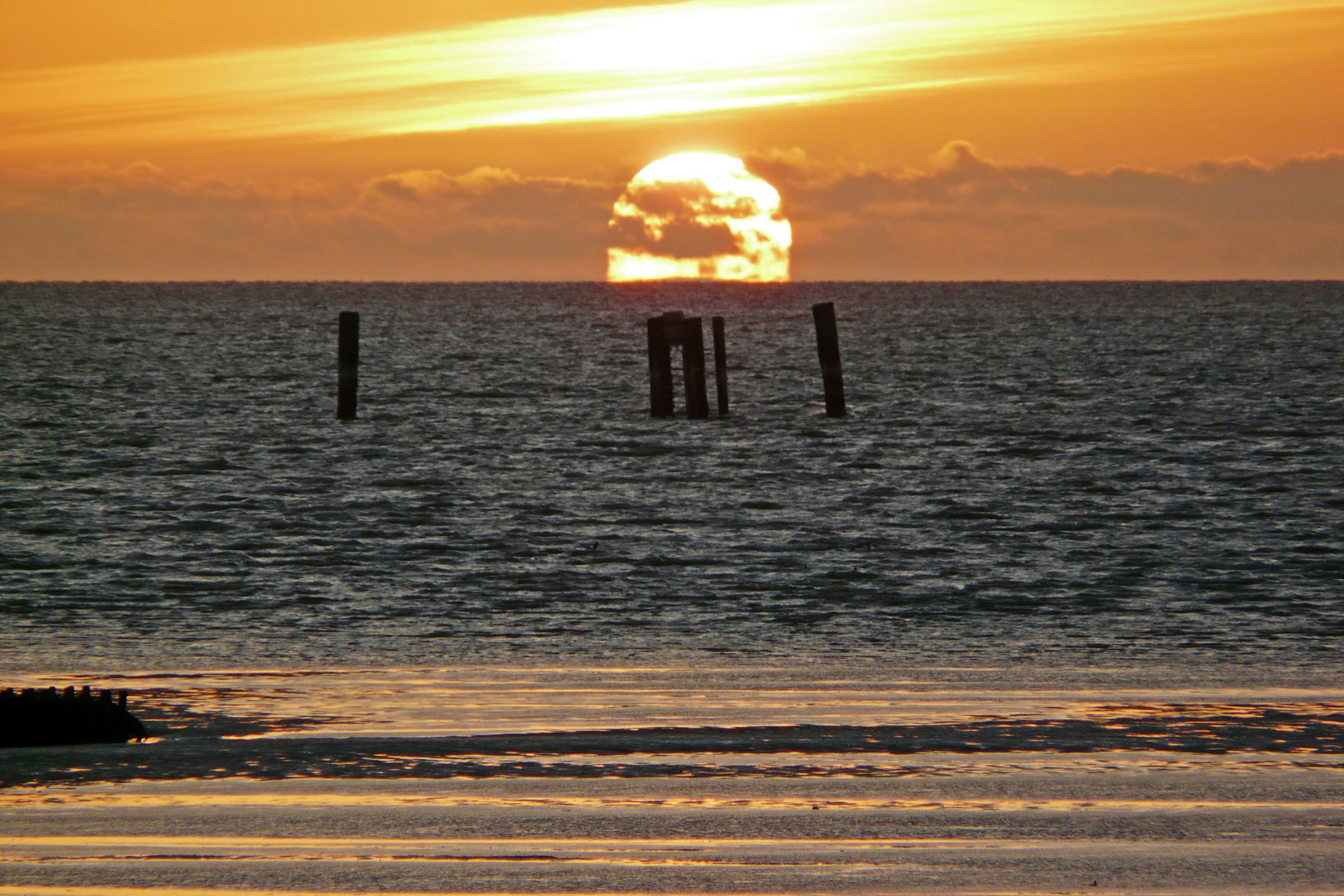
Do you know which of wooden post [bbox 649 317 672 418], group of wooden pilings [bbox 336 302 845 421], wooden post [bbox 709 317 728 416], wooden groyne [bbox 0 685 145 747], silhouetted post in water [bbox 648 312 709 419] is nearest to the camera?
wooden groyne [bbox 0 685 145 747]

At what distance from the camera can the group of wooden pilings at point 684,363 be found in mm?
30891

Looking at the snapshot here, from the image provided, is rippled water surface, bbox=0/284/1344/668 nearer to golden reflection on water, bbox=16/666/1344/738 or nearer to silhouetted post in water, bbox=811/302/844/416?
silhouetted post in water, bbox=811/302/844/416

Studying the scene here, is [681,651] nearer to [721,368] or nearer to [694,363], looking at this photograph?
[694,363]

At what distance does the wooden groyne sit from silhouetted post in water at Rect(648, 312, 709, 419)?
24043 mm

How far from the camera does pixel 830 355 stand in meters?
32.6

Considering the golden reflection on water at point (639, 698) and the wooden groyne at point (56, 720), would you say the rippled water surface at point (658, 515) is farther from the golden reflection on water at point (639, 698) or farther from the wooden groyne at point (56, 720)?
the wooden groyne at point (56, 720)

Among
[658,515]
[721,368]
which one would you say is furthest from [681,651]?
[721,368]

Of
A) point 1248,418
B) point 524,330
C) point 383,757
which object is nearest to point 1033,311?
point 524,330

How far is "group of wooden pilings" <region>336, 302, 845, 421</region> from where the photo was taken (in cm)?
3089

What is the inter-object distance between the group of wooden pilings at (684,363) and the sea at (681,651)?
872 millimetres

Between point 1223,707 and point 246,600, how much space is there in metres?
7.80

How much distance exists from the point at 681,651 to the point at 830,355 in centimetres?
2288

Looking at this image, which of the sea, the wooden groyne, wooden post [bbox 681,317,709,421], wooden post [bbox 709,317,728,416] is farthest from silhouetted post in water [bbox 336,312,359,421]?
the wooden groyne

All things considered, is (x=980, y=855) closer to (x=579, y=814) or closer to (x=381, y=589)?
(x=579, y=814)
